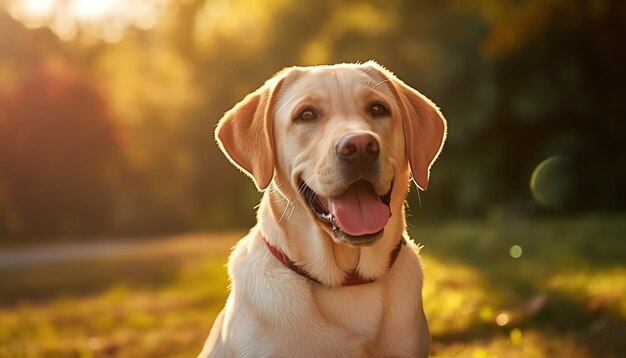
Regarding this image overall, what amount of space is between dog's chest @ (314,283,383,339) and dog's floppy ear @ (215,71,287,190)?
2.65 ft

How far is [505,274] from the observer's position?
10.8m

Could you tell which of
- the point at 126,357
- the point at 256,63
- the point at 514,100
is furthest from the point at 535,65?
the point at 126,357

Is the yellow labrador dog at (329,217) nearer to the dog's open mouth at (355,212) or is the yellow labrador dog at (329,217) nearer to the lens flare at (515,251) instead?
the dog's open mouth at (355,212)

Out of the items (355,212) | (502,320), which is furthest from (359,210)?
(502,320)

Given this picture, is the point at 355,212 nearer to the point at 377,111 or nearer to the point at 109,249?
the point at 377,111

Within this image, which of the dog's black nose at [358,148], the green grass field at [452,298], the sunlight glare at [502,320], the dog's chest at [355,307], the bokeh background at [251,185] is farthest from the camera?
the bokeh background at [251,185]

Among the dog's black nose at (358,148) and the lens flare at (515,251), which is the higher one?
the dog's black nose at (358,148)

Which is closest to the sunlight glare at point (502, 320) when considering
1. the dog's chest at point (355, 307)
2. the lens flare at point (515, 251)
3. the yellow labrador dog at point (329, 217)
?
the yellow labrador dog at point (329, 217)

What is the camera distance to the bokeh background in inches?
366

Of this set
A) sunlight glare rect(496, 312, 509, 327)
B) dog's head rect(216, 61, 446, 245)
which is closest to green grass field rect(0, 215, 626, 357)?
sunlight glare rect(496, 312, 509, 327)

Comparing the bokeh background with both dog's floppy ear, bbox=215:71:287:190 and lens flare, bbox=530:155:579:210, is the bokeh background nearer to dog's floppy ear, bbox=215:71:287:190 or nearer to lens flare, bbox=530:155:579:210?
lens flare, bbox=530:155:579:210

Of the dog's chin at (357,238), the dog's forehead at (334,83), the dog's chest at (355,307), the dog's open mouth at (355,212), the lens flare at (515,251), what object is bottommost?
the lens flare at (515,251)

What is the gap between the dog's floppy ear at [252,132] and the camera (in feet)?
16.0

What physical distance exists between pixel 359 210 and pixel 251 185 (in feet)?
73.4
